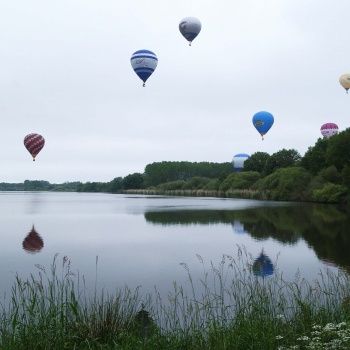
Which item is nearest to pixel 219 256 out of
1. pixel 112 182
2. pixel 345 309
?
pixel 345 309

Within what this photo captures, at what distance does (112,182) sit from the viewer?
164m

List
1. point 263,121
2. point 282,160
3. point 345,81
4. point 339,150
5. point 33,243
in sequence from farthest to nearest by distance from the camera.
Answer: point 282,160 → point 345,81 → point 263,121 → point 339,150 → point 33,243

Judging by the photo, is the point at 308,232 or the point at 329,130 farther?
the point at 329,130

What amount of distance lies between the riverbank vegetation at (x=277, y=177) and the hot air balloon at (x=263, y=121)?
26.1ft

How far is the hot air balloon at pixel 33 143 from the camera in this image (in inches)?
2110

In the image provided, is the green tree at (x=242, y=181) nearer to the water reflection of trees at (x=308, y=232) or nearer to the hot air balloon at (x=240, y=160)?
the hot air balloon at (x=240, y=160)

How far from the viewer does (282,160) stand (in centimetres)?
8006

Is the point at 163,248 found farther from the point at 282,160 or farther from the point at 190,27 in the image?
the point at 282,160

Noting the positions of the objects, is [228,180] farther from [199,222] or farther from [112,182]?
[112,182]

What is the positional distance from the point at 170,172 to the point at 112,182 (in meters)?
28.0

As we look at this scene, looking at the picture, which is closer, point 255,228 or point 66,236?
point 66,236

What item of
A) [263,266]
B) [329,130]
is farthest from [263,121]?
[263,266]

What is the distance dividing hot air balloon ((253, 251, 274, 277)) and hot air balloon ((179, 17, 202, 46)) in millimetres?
34086

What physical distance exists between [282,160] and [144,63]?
45.2 meters
